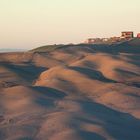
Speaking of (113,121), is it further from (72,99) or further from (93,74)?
(93,74)

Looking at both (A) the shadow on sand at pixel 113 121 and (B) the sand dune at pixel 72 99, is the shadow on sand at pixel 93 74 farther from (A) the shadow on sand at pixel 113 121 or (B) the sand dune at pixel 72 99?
(A) the shadow on sand at pixel 113 121

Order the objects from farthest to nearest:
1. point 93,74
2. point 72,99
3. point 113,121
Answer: point 93,74 → point 72,99 → point 113,121

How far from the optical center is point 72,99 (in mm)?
28156

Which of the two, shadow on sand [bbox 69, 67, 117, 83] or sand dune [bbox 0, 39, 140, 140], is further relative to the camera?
shadow on sand [bbox 69, 67, 117, 83]

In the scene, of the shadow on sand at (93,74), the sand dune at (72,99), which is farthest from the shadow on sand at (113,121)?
the shadow on sand at (93,74)

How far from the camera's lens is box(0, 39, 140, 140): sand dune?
20000 mm

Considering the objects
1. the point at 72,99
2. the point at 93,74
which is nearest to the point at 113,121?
the point at 72,99

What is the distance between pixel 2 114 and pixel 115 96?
692 cm

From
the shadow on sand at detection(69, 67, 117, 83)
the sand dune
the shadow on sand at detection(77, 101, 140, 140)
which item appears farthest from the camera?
the shadow on sand at detection(69, 67, 117, 83)

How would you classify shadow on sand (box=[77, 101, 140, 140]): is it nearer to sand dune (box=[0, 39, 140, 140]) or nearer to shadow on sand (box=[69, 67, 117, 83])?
sand dune (box=[0, 39, 140, 140])

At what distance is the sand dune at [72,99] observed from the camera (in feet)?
65.6

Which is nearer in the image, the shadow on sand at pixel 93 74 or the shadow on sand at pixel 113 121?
the shadow on sand at pixel 113 121

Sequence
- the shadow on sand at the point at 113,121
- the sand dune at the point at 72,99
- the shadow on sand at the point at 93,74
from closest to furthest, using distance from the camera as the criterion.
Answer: the shadow on sand at the point at 113,121
the sand dune at the point at 72,99
the shadow on sand at the point at 93,74

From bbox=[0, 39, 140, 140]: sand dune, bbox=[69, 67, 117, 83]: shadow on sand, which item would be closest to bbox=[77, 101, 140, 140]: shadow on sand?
bbox=[0, 39, 140, 140]: sand dune
